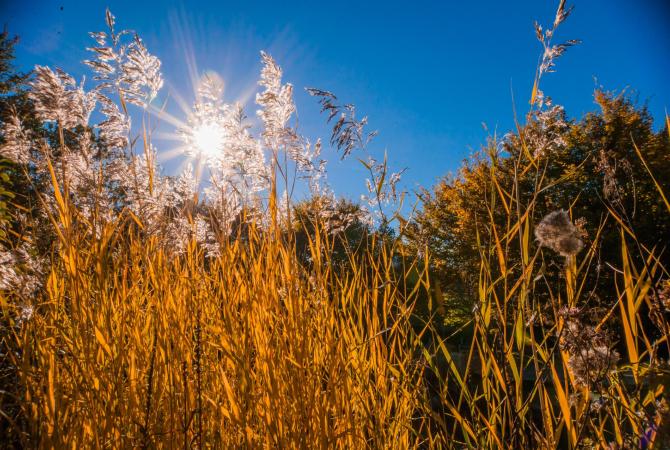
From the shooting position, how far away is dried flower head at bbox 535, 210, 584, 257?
0.72 meters

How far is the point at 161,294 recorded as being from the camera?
1365 millimetres

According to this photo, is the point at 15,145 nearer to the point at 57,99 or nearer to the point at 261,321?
Result: the point at 57,99

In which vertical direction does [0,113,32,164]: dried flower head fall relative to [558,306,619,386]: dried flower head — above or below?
above

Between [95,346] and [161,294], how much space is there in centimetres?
25

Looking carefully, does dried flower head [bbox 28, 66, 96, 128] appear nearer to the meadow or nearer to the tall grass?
the meadow

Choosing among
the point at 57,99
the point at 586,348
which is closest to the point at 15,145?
the point at 57,99

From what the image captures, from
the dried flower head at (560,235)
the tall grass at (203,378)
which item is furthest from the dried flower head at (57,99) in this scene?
the dried flower head at (560,235)

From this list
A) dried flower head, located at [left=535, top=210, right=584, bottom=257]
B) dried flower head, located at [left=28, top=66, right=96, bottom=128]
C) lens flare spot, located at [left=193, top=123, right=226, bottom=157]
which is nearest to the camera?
dried flower head, located at [left=535, top=210, right=584, bottom=257]

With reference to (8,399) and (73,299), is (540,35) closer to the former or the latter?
(73,299)

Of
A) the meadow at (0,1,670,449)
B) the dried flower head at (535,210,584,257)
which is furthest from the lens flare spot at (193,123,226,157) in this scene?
the dried flower head at (535,210,584,257)

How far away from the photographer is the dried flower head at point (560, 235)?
718 millimetres

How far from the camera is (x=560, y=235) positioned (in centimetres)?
72

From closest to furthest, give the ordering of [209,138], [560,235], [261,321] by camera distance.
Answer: [560,235], [261,321], [209,138]

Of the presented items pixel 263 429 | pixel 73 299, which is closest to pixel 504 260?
pixel 263 429
